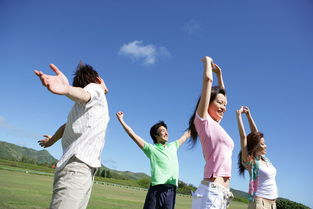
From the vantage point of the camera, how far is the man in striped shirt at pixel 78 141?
6.52 feet

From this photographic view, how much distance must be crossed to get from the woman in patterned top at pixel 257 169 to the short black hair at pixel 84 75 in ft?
6.70

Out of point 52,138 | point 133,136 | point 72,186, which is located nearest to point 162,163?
point 133,136

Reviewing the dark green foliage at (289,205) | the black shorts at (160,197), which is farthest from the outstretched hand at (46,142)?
the dark green foliage at (289,205)

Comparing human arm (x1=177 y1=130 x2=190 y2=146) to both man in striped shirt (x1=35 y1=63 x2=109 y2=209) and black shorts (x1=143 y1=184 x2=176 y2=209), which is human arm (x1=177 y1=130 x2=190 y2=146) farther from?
man in striped shirt (x1=35 y1=63 x2=109 y2=209)

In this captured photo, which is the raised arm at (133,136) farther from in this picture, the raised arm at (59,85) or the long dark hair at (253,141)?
the raised arm at (59,85)

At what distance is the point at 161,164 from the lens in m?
3.86

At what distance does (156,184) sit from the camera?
365 cm

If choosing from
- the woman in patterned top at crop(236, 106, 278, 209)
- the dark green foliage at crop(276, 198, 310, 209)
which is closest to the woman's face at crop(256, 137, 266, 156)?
the woman in patterned top at crop(236, 106, 278, 209)

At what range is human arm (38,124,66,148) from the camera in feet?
8.95

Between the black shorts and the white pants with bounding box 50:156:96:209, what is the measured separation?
1.55 metres

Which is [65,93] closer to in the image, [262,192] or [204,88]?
[204,88]

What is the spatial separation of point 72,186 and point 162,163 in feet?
6.50

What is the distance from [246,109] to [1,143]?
21175 cm

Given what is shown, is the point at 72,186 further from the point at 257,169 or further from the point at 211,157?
the point at 257,169
